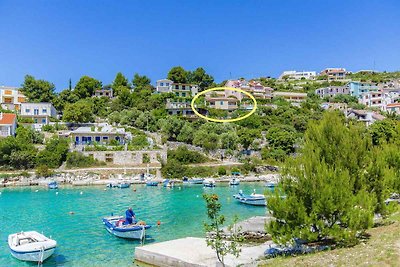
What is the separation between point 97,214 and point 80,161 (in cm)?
2471

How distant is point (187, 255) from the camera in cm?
1420

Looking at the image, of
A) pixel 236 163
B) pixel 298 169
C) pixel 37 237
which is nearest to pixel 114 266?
pixel 37 237

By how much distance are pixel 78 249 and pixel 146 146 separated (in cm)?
3700

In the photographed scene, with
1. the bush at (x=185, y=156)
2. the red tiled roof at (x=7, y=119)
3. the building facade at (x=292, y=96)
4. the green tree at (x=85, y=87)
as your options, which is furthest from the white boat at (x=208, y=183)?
the building facade at (x=292, y=96)

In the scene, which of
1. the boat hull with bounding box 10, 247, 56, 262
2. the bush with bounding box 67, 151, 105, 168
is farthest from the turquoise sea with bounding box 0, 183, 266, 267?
the bush with bounding box 67, 151, 105, 168

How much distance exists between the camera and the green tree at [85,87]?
82.4m

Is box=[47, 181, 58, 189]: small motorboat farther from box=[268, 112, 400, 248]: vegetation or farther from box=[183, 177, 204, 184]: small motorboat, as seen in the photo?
box=[268, 112, 400, 248]: vegetation

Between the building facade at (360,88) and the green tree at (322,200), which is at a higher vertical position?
the building facade at (360,88)

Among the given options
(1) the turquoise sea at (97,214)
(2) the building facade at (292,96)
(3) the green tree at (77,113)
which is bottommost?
(1) the turquoise sea at (97,214)

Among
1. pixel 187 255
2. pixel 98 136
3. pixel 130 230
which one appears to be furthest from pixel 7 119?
pixel 187 255

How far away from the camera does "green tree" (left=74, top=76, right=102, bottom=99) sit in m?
82.4

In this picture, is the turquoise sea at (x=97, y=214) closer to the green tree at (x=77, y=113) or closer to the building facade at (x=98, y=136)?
the building facade at (x=98, y=136)

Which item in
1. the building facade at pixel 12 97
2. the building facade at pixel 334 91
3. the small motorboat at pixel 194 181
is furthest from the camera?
the building facade at pixel 334 91

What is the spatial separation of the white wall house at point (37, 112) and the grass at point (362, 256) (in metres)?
59.2
